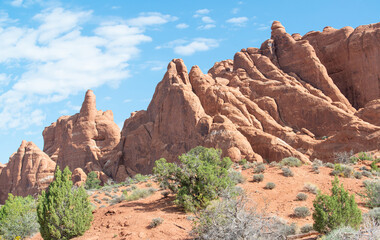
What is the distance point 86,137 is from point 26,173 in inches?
465

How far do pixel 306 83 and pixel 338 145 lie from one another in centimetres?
1684

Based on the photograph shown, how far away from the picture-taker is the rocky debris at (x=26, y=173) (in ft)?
205

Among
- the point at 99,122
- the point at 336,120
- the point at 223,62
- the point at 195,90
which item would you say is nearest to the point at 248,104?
the point at 195,90

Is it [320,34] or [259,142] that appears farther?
[320,34]

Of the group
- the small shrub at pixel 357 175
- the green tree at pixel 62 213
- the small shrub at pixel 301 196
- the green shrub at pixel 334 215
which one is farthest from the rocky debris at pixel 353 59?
the green tree at pixel 62 213

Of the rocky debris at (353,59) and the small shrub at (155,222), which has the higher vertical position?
the rocky debris at (353,59)

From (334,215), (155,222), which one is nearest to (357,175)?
(334,215)

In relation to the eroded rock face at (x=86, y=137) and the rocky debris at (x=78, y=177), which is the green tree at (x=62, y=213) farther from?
the eroded rock face at (x=86, y=137)

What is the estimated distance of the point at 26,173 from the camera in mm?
63875

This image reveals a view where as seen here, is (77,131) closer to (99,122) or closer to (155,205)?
(99,122)

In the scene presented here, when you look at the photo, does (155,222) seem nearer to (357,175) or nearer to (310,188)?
(310,188)

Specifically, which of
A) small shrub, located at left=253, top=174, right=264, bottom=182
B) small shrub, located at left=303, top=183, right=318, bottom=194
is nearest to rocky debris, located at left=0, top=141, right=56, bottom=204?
small shrub, located at left=253, top=174, right=264, bottom=182

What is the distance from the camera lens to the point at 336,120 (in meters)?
46.8

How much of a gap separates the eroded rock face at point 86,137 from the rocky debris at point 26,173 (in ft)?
8.75
